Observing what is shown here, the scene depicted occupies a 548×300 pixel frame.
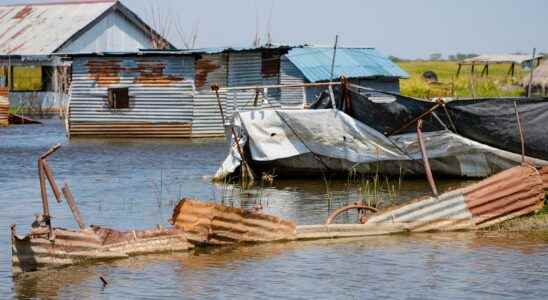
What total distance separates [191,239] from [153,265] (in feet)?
1.94

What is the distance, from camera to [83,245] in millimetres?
9766

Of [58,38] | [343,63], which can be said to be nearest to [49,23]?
[58,38]

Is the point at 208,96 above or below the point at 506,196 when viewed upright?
above

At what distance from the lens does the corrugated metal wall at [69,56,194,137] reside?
89.1 ft

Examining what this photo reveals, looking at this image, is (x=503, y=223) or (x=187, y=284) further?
(x=503, y=223)

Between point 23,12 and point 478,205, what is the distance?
1296 inches

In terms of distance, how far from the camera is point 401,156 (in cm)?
1590

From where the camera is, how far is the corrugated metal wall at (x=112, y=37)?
1512 inches

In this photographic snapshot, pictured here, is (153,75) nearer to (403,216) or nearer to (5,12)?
(403,216)

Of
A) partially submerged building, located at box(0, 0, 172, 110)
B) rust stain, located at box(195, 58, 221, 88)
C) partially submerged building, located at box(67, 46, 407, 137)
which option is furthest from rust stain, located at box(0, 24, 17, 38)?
rust stain, located at box(195, 58, 221, 88)

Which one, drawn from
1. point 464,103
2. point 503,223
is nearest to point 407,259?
point 503,223

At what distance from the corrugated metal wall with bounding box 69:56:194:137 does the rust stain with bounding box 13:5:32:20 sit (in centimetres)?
1388

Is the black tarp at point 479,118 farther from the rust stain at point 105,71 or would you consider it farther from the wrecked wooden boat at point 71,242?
the rust stain at point 105,71

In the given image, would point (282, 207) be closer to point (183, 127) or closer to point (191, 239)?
point (191, 239)
